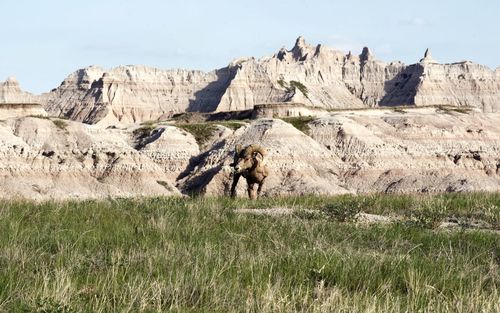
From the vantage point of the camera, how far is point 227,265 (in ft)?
24.6

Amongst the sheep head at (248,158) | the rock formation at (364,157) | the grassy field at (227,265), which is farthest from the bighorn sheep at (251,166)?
the rock formation at (364,157)

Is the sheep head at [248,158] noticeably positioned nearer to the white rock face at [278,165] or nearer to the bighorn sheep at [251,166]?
the bighorn sheep at [251,166]

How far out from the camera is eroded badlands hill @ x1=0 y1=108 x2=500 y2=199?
54188mm

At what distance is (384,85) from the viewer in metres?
198

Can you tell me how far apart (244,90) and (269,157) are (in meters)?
102

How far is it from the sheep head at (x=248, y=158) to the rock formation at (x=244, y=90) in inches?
4866

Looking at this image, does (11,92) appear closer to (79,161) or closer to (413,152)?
(79,161)

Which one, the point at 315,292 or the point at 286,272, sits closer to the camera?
the point at 315,292

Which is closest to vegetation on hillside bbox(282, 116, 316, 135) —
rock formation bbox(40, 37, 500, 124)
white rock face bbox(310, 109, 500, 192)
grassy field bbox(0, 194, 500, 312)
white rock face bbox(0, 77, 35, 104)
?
white rock face bbox(310, 109, 500, 192)

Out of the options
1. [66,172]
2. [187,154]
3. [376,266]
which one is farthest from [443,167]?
[376,266]

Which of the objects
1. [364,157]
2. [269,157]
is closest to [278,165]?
[269,157]

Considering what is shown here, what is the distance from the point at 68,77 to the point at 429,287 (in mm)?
183932

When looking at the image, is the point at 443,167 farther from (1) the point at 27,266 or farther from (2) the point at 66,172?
(1) the point at 27,266

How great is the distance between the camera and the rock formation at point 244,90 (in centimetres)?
15612
